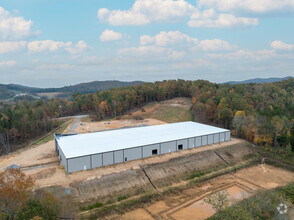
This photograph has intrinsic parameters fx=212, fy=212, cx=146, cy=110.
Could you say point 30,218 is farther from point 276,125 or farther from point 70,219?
point 276,125

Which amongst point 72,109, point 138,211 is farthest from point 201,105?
point 72,109

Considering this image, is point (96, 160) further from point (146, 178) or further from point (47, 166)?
point (47, 166)

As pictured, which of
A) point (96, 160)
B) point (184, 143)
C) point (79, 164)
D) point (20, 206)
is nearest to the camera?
point (20, 206)

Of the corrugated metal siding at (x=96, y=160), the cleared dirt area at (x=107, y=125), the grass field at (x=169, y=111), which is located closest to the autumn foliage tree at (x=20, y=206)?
the corrugated metal siding at (x=96, y=160)

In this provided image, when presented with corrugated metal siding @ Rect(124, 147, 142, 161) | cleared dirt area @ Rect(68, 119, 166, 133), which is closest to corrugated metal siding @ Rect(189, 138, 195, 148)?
corrugated metal siding @ Rect(124, 147, 142, 161)

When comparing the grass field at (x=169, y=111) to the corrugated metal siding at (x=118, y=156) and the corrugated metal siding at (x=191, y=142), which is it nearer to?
the corrugated metal siding at (x=191, y=142)

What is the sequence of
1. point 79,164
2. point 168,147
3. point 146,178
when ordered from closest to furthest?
1. point 79,164
2. point 146,178
3. point 168,147

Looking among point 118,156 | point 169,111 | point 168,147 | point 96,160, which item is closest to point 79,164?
point 96,160

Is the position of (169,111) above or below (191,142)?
above

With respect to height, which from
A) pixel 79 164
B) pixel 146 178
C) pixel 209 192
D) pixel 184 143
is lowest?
pixel 209 192
